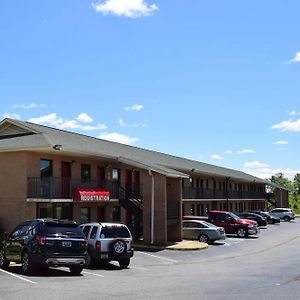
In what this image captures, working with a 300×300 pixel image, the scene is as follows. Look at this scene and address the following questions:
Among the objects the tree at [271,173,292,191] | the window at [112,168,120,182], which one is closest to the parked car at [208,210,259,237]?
the window at [112,168,120,182]

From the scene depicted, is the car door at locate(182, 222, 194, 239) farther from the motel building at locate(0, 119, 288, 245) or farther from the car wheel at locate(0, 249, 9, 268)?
the car wheel at locate(0, 249, 9, 268)

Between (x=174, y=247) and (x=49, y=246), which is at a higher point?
(x=49, y=246)

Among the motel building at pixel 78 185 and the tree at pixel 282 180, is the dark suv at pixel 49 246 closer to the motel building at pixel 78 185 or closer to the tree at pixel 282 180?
the motel building at pixel 78 185

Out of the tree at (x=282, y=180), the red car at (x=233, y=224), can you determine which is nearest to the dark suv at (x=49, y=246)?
the red car at (x=233, y=224)

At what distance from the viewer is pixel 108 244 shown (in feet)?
63.2

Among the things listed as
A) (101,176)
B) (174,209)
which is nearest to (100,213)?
(101,176)

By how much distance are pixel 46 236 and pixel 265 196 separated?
222ft

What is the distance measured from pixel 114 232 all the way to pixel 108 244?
589mm

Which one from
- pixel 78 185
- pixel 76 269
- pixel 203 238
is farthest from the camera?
pixel 203 238

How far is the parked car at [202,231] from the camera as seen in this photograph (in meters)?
33.1

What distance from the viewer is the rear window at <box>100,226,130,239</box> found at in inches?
766

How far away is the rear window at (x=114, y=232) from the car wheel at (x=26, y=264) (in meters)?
3.45

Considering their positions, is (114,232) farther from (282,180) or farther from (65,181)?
(282,180)

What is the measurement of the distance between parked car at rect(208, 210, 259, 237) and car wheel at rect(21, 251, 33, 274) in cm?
2442
